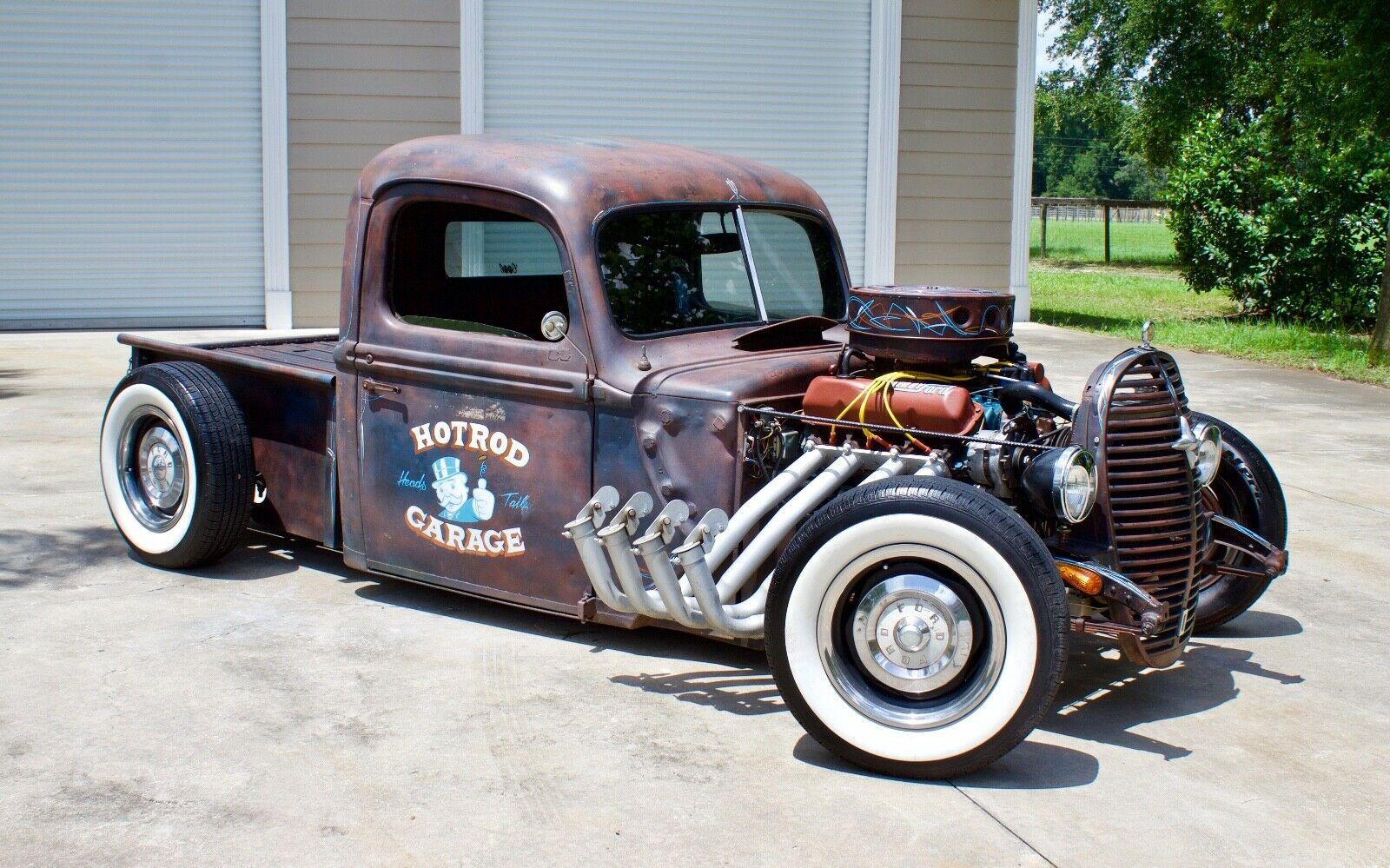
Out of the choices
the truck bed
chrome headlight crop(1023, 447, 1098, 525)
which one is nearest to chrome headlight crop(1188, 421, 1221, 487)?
chrome headlight crop(1023, 447, 1098, 525)

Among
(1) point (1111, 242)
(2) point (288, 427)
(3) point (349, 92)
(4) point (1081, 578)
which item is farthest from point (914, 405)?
(1) point (1111, 242)

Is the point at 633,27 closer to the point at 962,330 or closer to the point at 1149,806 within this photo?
the point at 962,330

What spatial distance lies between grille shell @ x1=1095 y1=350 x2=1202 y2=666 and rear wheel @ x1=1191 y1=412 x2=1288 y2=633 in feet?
2.63

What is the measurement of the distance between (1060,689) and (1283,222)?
1271 centimetres

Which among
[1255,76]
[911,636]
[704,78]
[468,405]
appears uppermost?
[1255,76]

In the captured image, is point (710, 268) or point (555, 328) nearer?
point (555, 328)

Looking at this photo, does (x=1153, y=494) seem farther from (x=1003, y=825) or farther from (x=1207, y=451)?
(x=1003, y=825)

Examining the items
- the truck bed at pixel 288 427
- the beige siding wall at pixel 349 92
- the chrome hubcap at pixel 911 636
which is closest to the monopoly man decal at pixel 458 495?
the truck bed at pixel 288 427

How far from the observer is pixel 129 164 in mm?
13867

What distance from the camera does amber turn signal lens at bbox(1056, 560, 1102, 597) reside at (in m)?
3.91

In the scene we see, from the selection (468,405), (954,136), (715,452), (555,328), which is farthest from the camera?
(954,136)

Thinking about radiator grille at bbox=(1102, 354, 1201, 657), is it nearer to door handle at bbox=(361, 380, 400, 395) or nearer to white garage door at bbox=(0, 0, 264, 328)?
door handle at bbox=(361, 380, 400, 395)

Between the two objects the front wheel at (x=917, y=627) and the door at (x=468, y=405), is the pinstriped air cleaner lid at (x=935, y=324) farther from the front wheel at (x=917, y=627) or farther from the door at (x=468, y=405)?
the door at (x=468, y=405)

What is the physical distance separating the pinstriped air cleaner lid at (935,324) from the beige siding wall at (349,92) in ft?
32.6
